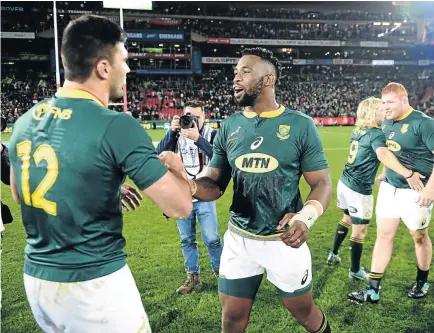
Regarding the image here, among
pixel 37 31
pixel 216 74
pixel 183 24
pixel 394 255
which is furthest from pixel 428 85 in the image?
pixel 394 255

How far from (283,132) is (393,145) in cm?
225

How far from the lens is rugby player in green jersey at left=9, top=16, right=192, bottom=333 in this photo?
1.72m

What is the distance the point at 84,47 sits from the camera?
1818 mm

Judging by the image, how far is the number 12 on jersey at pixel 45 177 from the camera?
5.70 ft

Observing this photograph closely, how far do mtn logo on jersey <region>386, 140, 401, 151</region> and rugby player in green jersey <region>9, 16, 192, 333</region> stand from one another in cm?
335

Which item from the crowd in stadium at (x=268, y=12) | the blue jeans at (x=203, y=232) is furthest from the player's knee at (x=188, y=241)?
the crowd in stadium at (x=268, y=12)

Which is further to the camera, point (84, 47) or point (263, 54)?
point (263, 54)

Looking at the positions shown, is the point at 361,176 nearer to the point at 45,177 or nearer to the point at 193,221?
the point at 193,221

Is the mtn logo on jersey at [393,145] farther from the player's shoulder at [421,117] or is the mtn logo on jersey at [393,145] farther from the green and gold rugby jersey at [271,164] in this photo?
the green and gold rugby jersey at [271,164]

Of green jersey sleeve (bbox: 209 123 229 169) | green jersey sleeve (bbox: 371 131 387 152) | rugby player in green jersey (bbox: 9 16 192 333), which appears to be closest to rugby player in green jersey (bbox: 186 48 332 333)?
green jersey sleeve (bbox: 209 123 229 169)

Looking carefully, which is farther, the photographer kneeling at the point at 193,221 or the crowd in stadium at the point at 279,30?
the crowd in stadium at the point at 279,30

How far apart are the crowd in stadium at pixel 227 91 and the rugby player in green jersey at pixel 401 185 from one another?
2877 cm

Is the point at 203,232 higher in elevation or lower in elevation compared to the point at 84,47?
lower

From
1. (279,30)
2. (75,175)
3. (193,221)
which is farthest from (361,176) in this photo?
(279,30)
